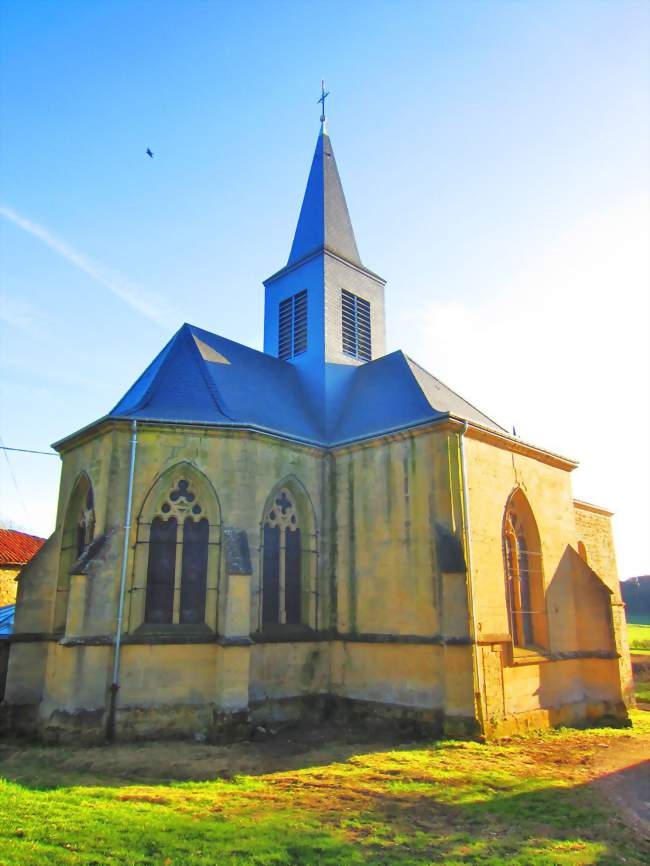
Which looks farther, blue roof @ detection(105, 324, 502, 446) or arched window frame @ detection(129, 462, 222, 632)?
blue roof @ detection(105, 324, 502, 446)

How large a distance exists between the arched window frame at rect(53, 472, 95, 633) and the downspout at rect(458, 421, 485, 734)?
8.63 meters

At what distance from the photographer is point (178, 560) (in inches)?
526

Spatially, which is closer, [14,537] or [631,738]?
[631,738]

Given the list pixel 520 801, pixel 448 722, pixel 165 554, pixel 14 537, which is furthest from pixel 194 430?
pixel 14 537

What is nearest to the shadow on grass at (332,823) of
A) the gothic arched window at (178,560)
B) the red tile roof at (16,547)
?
the gothic arched window at (178,560)

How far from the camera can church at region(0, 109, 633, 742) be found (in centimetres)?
1225

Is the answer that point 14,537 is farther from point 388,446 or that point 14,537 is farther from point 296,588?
point 388,446

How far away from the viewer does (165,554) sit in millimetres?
13383

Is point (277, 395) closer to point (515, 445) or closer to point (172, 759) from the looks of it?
point (515, 445)

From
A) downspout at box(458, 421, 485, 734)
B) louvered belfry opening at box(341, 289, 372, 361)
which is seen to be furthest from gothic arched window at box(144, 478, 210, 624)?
louvered belfry opening at box(341, 289, 372, 361)

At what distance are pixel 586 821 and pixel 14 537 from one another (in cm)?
3043

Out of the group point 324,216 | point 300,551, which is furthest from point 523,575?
point 324,216

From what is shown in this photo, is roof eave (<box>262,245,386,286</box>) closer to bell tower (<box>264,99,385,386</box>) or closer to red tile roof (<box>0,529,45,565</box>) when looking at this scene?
bell tower (<box>264,99,385,386</box>)

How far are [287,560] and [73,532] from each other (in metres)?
Answer: 5.27
